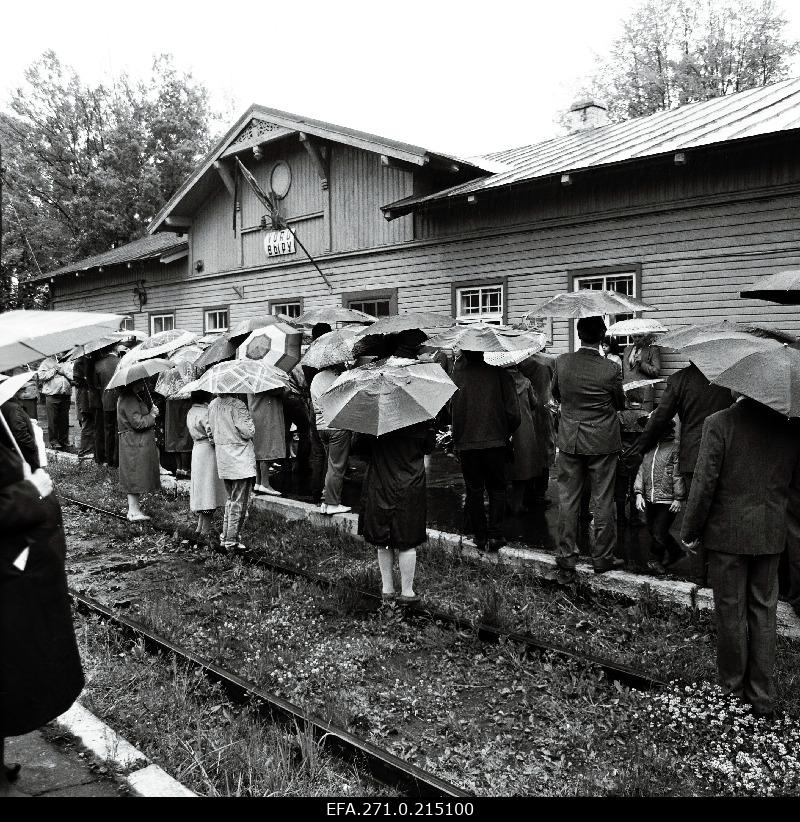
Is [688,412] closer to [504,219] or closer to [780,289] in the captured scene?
[780,289]

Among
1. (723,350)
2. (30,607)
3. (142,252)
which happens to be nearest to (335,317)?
(723,350)

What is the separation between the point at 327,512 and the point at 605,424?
3524mm

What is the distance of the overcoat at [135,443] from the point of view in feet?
28.6

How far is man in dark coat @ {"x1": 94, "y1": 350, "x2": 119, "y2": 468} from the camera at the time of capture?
34.6ft

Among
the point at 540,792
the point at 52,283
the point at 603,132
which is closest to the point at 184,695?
the point at 540,792

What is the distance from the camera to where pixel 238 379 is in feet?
23.9

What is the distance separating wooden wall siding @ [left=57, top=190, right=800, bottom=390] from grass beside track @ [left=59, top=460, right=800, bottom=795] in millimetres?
5826

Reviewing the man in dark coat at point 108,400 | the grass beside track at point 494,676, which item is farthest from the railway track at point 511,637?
the man in dark coat at point 108,400

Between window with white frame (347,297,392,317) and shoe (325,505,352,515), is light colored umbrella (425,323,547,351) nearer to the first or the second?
shoe (325,505,352,515)

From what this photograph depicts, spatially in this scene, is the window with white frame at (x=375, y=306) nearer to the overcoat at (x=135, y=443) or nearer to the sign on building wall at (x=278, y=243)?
the sign on building wall at (x=278, y=243)

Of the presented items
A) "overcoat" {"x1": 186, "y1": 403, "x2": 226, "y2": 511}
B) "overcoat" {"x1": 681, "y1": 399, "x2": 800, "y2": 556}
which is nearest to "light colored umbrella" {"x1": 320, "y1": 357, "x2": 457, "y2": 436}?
"overcoat" {"x1": 681, "y1": 399, "x2": 800, "y2": 556}

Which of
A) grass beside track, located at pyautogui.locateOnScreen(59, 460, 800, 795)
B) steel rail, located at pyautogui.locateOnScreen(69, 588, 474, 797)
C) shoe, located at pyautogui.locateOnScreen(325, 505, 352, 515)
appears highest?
shoe, located at pyautogui.locateOnScreen(325, 505, 352, 515)

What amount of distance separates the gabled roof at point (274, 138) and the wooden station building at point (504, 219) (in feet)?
0.14

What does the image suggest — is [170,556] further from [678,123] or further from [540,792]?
[678,123]
